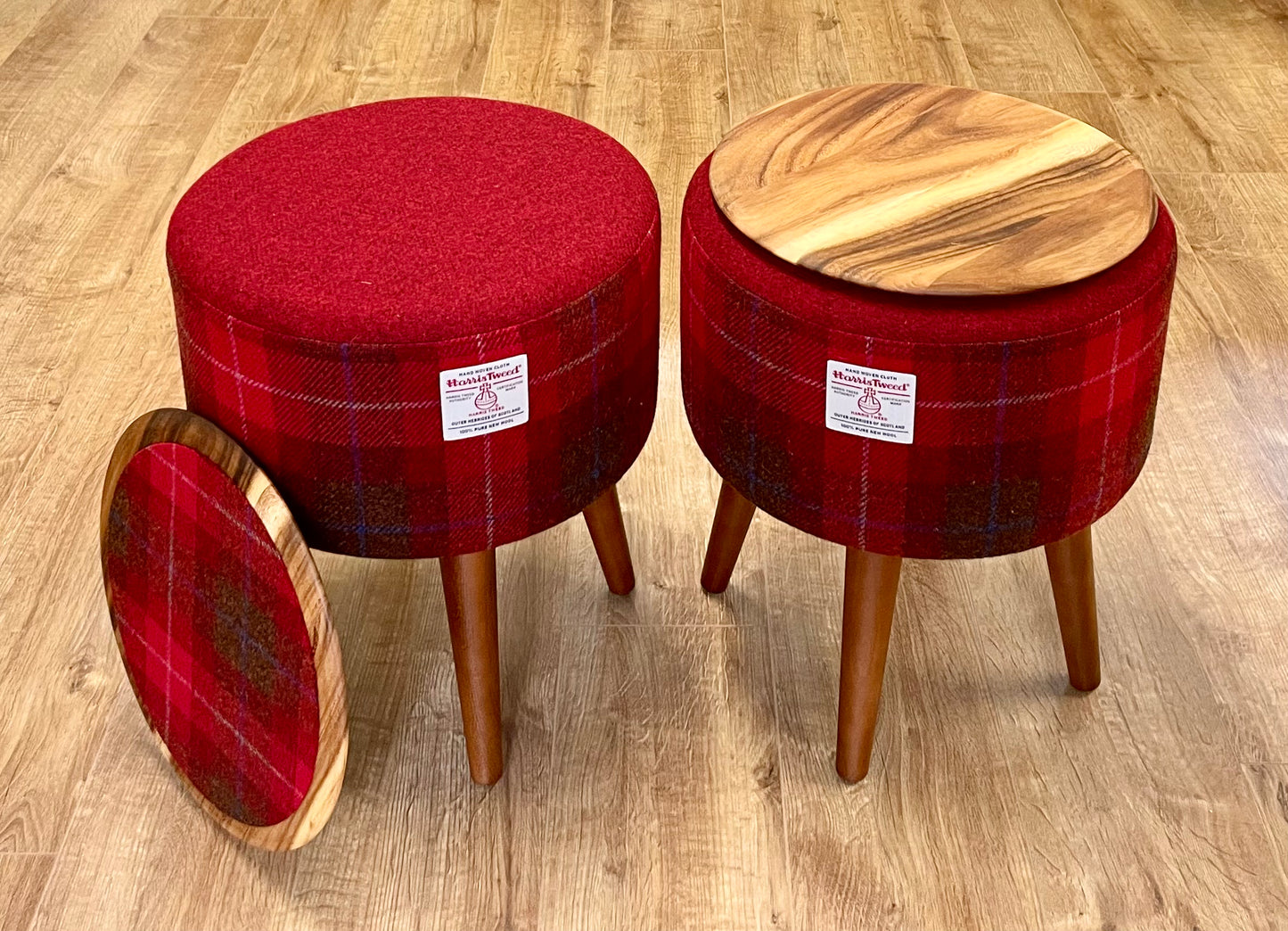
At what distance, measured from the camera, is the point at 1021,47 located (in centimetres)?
272

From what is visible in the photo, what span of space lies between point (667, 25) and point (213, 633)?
191cm

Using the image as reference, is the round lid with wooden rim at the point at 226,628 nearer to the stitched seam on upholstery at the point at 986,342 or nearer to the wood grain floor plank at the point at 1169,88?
the stitched seam on upholstery at the point at 986,342

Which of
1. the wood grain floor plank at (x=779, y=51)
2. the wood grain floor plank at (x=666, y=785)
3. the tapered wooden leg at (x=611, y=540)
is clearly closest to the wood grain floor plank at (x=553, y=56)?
the wood grain floor plank at (x=779, y=51)

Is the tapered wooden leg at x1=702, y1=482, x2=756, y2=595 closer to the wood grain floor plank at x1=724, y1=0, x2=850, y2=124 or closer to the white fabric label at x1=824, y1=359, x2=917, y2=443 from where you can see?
the white fabric label at x1=824, y1=359, x2=917, y2=443

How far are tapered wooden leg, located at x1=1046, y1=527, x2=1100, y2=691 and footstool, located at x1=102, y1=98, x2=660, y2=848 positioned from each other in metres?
0.39

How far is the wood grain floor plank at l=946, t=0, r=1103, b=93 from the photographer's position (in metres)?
2.59

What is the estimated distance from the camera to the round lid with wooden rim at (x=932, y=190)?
3.62 feet

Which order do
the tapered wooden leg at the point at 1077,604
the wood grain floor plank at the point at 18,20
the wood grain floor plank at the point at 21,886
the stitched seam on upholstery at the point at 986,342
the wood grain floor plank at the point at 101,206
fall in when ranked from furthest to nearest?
the wood grain floor plank at the point at 18,20 < the wood grain floor plank at the point at 101,206 < the tapered wooden leg at the point at 1077,604 < the wood grain floor plank at the point at 21,886 < the stitched seam on upholstery at the point at 986,342

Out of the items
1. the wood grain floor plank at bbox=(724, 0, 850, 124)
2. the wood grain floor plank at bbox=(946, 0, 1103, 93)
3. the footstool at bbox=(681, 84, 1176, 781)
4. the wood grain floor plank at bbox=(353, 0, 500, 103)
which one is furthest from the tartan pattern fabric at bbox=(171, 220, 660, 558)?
the wood grain floor plank at bbox=(946, 0, 1103, 93)

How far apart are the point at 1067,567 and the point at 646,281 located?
0.46 metres

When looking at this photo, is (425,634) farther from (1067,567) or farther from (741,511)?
(1067,567)

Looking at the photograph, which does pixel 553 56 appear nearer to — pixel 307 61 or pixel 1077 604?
pixel 307 61

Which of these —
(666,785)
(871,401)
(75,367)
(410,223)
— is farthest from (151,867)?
(75,367)

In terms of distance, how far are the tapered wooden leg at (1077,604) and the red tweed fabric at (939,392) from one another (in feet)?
0.34
